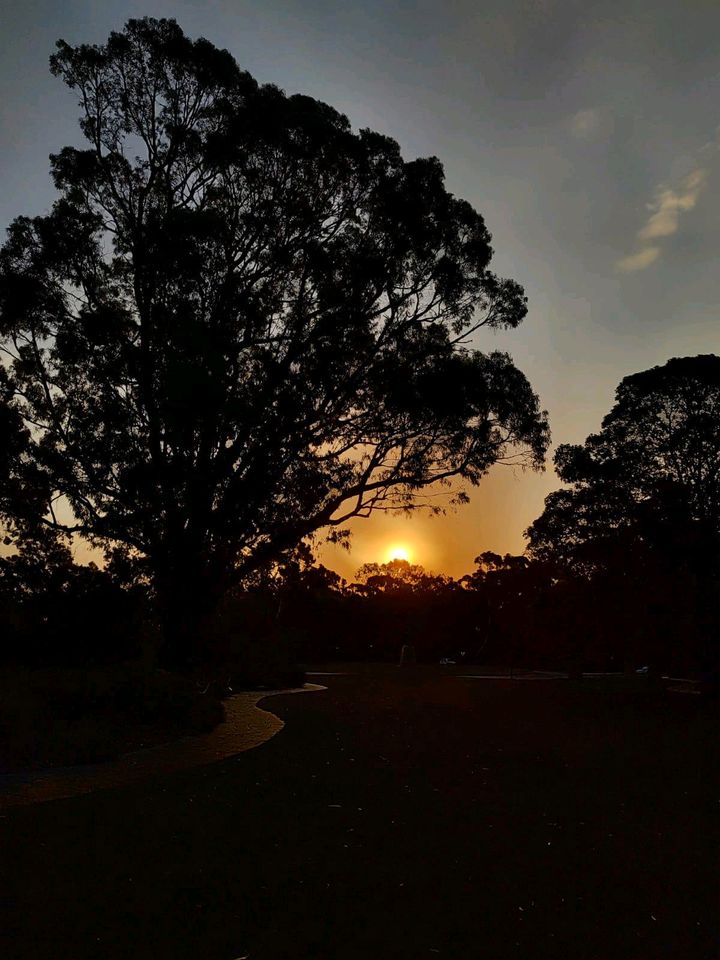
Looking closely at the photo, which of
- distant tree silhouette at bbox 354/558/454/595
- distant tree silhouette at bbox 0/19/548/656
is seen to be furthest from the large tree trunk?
distant tree silhouette at bbox 354/558/454/595

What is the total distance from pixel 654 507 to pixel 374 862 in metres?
26.3

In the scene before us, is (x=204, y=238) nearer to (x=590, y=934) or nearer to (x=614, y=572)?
(x=590, y=934)

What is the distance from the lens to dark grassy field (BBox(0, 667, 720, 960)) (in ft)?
12.2

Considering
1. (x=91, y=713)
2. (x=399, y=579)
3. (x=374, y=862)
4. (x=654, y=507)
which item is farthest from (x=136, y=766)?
(x=399, y=579)

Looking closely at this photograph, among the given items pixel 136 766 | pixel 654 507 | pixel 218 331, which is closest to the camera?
pixel 136 766

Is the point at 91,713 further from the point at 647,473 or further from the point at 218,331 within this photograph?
the point at 647,473

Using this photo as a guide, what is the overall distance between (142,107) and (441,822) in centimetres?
2000

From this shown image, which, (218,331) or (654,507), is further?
(654,507)

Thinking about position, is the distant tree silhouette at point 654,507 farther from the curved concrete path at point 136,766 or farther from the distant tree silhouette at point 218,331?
the curved concrete path at point 136,766

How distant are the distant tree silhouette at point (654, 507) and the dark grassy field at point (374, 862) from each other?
19560mm

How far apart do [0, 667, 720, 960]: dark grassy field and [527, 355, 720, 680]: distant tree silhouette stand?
19.6 m

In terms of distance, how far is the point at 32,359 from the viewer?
68.4ft

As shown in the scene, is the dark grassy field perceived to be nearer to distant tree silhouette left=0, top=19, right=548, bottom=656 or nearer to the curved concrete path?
the curved concrete path

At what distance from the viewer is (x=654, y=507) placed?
2920 cm
